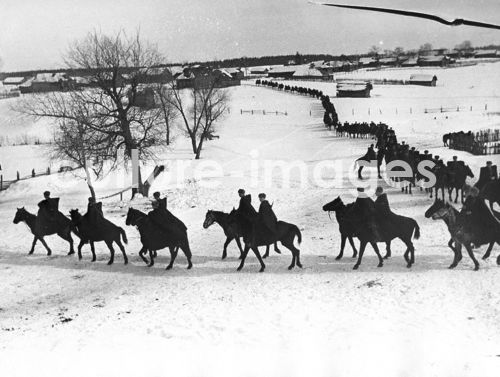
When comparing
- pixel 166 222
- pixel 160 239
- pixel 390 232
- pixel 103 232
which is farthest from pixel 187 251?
pixel 390 232

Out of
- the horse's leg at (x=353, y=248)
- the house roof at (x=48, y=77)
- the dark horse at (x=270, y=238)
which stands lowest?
the horse's leg at (x=353, y=248)

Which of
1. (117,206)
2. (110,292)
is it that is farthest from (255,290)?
(117,206)

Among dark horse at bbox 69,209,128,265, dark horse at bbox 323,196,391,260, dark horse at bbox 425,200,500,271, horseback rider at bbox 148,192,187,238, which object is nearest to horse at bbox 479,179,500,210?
dark horse at bbox 425,200,500,271

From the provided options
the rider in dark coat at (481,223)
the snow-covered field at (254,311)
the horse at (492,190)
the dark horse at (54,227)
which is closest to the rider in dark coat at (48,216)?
the dark horse at (54,227)

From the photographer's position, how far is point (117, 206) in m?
22.5

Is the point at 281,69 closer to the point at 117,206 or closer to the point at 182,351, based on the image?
the point at 117,206

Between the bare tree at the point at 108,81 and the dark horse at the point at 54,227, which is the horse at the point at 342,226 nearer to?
the dark horse at the point at 54,227

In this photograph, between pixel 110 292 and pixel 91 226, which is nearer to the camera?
pixel 110 292

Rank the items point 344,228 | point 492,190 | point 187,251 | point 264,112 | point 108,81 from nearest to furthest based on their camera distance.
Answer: point 344,228, point 187,251, point 492,190, point 108,81, point 264,112

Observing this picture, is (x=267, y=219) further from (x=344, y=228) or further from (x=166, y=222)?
(x=166, y=222)

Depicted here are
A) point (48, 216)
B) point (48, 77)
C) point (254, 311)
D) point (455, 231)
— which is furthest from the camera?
point (48, 77)

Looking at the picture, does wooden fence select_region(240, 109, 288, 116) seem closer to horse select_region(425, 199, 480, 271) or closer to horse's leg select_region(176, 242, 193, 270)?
horse's leg select_region(176, 242, 193, 270)

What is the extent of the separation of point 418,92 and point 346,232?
59.2 meters

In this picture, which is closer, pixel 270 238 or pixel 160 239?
pixel 270 238
